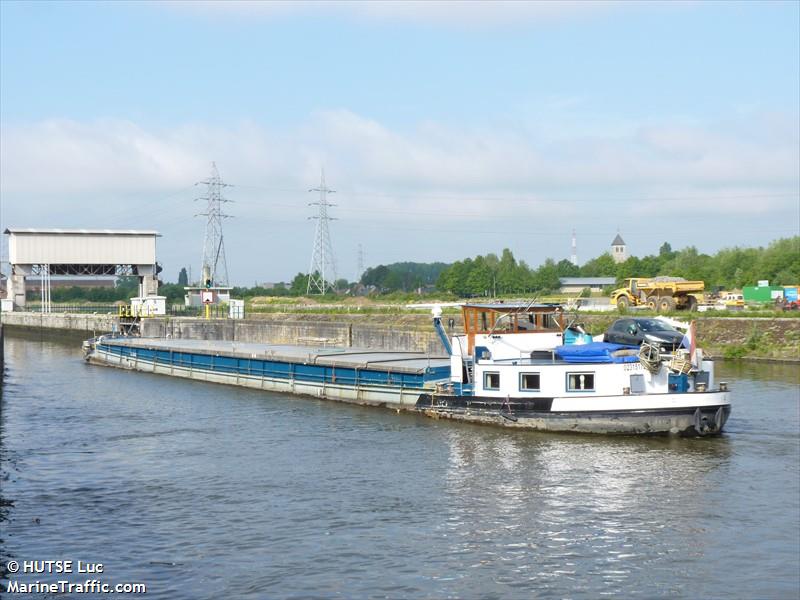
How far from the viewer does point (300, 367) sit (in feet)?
138

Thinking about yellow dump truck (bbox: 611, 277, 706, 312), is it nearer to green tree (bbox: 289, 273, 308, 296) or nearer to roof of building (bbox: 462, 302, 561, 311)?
roof of building (bbox: 462, 302, 561, 311)

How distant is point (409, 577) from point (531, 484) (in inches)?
277

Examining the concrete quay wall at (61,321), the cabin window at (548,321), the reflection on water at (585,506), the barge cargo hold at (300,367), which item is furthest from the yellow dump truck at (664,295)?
the concrete quay wall at (61,321)

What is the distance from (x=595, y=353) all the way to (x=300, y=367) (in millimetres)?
17030

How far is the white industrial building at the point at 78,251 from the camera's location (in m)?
94.8

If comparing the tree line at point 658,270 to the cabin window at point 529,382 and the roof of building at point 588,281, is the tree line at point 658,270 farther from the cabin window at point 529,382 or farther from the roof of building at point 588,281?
the cabin window at point 529,382

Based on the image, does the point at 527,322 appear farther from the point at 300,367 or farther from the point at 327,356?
the point at 300,367

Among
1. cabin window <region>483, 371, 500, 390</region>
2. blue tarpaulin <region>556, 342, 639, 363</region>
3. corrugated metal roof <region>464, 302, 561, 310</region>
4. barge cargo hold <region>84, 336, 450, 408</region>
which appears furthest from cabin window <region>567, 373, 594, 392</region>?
barge cargo hold <region>84, 336, 450, 408</region>

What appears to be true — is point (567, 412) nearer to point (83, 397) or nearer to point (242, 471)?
point (242, 471)

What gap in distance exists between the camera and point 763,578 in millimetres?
16359

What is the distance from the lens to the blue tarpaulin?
28781mm

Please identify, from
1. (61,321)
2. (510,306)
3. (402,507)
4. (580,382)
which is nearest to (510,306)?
(510,306)

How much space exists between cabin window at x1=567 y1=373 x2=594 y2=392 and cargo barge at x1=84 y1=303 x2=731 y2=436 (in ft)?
→ 0.11

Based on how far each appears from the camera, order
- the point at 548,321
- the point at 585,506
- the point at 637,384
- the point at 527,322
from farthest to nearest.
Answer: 1. the point at 548,321
2. the point at 527,322
3. the point at 637,384
4. the point at 585,506
